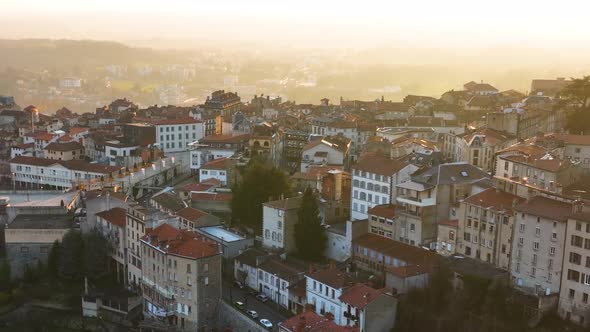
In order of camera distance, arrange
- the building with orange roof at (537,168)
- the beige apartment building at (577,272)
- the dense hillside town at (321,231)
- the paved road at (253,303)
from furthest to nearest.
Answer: the building with orange roof at (537,168), the paved road at (253,303), the dense hillside town at (321,231), the beige apartment building at (577,272)

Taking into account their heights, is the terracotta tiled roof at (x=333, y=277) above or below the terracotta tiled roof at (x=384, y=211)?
below

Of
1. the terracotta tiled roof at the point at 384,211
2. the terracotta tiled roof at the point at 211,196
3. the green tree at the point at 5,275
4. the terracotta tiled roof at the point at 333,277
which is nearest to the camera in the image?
the terracotta tiled roof at the point at 333,277

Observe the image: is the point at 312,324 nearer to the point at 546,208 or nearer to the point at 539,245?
the point at 539,245

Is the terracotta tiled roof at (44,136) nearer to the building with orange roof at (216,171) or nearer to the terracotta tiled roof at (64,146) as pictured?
the terracotta tiled roof at (64,146)

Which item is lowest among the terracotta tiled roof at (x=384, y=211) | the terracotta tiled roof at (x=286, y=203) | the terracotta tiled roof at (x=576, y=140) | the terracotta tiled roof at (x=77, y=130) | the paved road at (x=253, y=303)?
the paved road at (x=253, y=303)

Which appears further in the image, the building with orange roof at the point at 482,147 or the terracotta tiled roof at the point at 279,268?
the building with orange roof at the point at 482,147

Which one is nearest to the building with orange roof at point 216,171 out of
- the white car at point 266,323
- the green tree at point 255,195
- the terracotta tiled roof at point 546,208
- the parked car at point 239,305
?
the green tree at point 255,195
